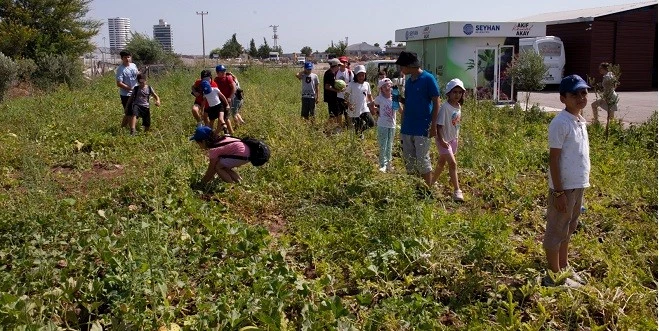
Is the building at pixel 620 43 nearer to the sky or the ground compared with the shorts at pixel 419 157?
nearer to the sky

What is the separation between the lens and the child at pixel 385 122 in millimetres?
7117

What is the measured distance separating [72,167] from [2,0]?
2362 cm

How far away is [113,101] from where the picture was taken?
14.8 m

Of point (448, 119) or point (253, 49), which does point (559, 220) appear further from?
point (253, 49)

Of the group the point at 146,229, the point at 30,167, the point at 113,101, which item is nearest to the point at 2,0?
the point at 113,101

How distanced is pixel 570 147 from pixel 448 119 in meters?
2.22

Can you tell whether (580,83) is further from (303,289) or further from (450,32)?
(450,32)

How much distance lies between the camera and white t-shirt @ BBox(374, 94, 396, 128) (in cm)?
710

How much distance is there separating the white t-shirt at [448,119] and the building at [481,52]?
10.4m

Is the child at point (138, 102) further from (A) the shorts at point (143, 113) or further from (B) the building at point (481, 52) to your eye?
(B) the building at point (481, 52)

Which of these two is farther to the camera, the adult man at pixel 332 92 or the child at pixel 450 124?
the adult man at pixel 332 92

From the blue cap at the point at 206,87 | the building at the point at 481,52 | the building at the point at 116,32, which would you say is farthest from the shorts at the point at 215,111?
the building at the point at 116,32

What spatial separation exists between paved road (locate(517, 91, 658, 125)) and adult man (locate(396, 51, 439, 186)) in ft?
23.8

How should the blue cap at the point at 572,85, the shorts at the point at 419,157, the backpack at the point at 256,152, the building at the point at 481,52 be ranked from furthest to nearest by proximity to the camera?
the building at the point at 481,52
the backpack at the point at 256,152
the shorts at the point at 419,157
the blue cap at the point at 572,85
